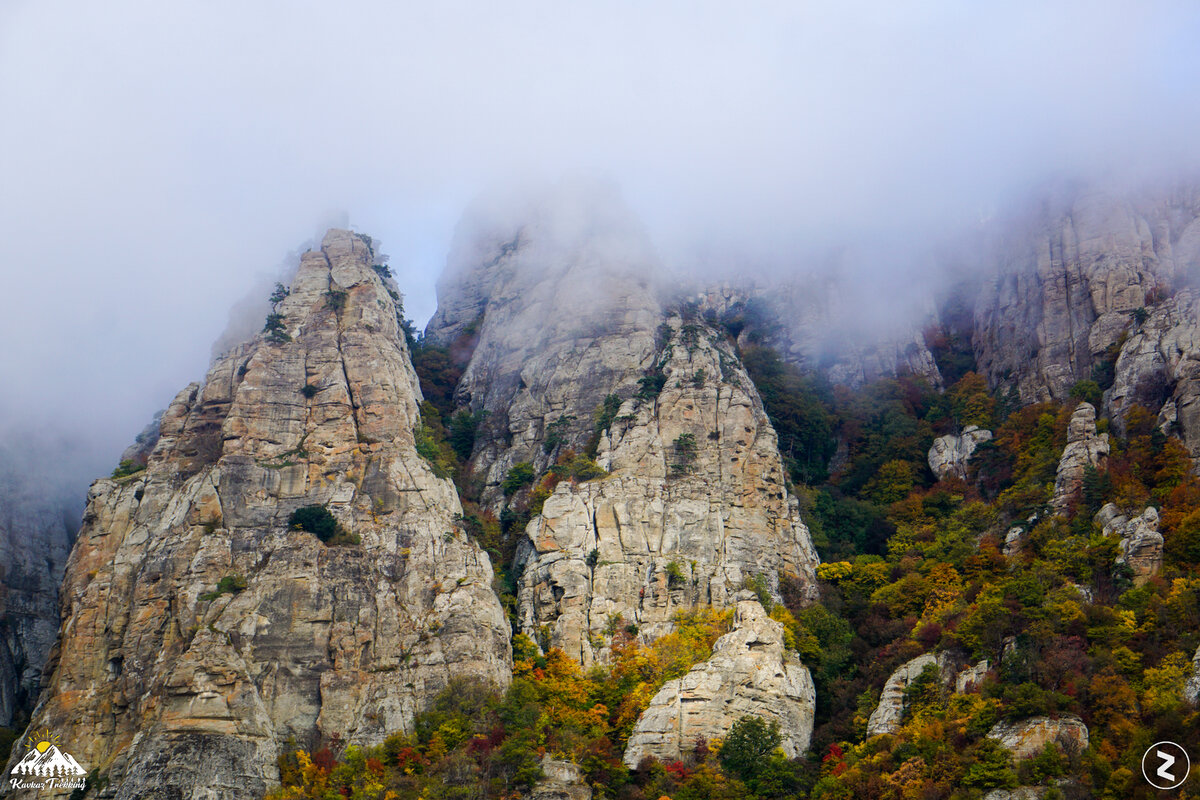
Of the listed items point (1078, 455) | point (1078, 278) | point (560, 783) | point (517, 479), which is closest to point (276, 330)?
point (517, 479)

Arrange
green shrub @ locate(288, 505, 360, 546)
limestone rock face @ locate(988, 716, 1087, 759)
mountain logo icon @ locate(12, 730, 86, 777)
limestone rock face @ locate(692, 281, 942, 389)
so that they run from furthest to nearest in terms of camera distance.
A: limestone rock face @ locate(692, 281, 942, 389)
green shrub @ locate(288, 505, 360, 546)
mountain logo icon @ locate(12, 730, 86, 777)
limestone rock face @ locate(988, 716, 1087, 759)

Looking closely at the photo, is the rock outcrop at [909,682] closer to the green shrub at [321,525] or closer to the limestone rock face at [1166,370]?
the limestone rock face at [1166,370]

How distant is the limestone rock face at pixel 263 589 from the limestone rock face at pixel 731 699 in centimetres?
1016

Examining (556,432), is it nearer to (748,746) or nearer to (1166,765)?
(748,746)

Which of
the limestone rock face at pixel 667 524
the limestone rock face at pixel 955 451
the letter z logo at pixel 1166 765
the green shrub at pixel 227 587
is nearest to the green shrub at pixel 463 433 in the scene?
the limestone rock face at pixel 667 524

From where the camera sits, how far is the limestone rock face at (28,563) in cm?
7419

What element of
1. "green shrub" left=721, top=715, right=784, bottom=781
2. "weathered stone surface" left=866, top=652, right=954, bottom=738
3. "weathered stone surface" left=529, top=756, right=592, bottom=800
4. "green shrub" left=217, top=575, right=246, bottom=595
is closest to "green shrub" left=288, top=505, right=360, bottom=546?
"green shrub" left=217, top=575, right=246, bottom=595

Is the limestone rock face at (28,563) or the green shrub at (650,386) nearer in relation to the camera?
the limestone rock face at (28,563)

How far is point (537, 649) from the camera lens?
64.4 meters

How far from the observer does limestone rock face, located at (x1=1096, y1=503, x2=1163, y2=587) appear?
179ft

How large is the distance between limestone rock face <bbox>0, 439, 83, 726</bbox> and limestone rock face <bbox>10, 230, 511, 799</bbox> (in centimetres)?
1522

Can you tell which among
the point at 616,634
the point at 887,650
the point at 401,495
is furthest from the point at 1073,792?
the point at 401,495

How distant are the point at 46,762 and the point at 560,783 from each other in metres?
28.4

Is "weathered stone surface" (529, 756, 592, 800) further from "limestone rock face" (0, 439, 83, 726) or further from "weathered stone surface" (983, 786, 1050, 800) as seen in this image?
"limestone rock face" (0, 439, 83, 726)
